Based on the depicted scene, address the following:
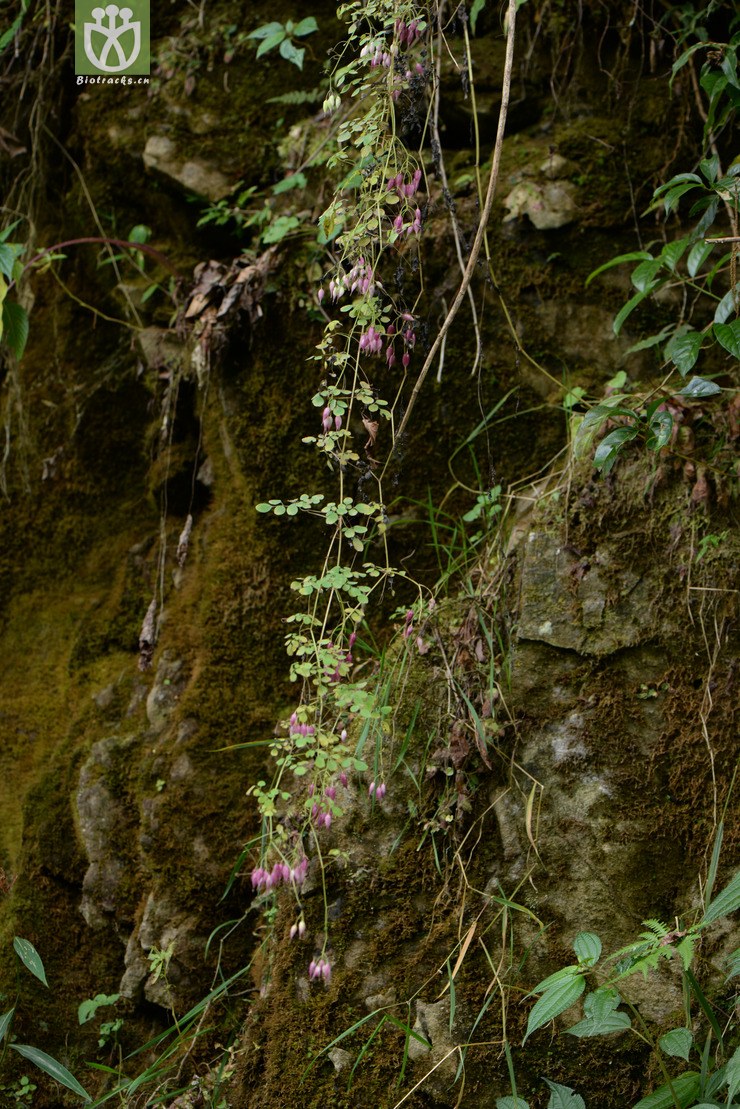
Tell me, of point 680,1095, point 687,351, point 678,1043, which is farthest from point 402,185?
point 680,1095

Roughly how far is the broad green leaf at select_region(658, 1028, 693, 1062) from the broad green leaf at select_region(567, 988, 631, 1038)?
3.0 inches

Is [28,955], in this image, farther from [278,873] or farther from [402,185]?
[402,185]

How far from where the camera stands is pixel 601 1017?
68.5 inches

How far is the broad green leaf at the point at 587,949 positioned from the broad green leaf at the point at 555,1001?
0.03 m

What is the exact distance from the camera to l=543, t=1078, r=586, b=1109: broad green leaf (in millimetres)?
1841

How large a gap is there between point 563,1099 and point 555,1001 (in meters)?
0.32

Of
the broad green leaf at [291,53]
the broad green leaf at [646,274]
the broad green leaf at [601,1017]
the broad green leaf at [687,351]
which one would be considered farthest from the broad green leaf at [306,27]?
the broad green leaf at [601,1017]

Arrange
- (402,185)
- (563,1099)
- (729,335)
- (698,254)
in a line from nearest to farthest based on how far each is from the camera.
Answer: (563,1099) → (729,335) → (402,185) → (698,254)

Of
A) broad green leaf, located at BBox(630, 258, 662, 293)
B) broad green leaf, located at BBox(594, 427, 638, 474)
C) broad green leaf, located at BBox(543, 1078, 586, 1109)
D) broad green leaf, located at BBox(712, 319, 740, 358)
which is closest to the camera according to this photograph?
→ broad green leaf, located at BBox(543, 1078, 586, 1109)

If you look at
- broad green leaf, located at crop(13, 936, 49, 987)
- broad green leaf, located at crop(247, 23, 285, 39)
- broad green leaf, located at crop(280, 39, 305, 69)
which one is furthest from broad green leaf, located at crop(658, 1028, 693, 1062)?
broad green leaf, located at crop(247, 23, 285, 39)

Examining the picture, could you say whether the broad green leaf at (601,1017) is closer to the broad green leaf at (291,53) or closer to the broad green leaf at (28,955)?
the broad green leaf at (28,955)

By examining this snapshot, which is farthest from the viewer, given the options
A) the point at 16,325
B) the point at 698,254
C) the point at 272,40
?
the point at 272,40

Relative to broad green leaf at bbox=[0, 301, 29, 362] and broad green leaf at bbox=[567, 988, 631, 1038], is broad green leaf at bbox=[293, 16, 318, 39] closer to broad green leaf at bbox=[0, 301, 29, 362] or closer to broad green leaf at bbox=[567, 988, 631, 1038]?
broad green leaf at bbox=[0, 301, 29, 362]

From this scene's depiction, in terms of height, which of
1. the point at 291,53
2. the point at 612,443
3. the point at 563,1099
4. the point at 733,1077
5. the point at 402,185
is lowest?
the point at 563,1099
